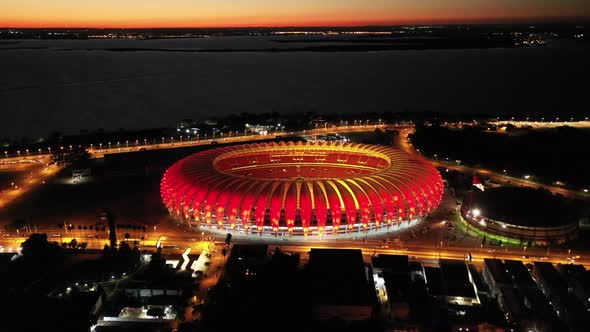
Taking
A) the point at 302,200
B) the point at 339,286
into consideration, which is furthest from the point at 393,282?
the point at 302,200

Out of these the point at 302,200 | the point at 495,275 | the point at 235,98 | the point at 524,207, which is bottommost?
the point at 235,98

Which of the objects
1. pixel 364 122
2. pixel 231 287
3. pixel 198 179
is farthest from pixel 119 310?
pixel 364 122

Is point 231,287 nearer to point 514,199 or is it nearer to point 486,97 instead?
point 514,199

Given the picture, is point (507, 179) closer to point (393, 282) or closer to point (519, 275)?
point (519, 275)

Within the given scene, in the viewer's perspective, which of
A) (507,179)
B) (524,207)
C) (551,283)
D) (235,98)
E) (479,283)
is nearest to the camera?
(551,283)

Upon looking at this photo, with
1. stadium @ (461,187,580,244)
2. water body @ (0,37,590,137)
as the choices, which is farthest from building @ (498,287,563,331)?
water body @ (0,37,590,137)

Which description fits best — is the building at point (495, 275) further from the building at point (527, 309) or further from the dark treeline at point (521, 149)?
the dark treeline at point (521, 149)
